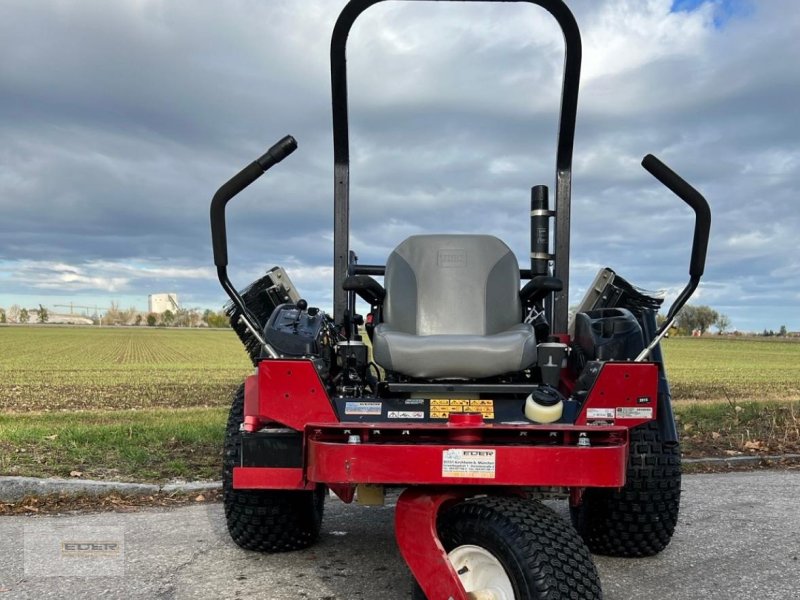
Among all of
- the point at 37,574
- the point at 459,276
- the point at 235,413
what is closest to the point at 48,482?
the point at 37,574

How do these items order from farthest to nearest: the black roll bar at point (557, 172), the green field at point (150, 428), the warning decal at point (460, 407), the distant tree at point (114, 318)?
the distant tree at point (114, 318) → the green field at point (150, 428) → the black roll bar at point (557, 172) → the warning decal at point (460, 407)

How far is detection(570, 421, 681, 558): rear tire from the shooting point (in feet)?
12.5

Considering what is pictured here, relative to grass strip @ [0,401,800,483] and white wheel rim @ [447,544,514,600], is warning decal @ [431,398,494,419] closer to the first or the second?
white wheel rim @ [447,544,514,600]

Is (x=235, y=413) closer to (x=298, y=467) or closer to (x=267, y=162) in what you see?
(x=298, y=467)

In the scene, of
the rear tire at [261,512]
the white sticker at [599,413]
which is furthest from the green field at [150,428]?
the white sticker at [599,413]

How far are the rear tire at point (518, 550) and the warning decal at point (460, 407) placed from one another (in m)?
0.70

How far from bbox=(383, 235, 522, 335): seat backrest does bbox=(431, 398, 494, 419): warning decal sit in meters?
0.64

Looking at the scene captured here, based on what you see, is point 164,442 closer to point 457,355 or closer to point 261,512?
point 261,512

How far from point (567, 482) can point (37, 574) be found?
8.47 ft

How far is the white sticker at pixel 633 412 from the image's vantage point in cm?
329

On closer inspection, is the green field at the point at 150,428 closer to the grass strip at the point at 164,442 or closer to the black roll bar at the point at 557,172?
the grass strip at the point at 164,442

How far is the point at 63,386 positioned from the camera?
16484 mm

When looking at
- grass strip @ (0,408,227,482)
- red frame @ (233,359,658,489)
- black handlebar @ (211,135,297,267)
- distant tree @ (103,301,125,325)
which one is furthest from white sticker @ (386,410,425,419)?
distant tree @ (103,301,125,325)

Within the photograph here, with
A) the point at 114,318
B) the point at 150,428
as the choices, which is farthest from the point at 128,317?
the point at 150,428
